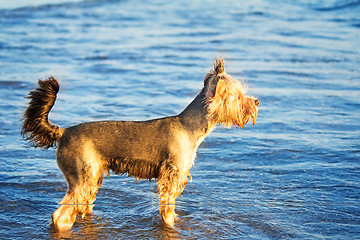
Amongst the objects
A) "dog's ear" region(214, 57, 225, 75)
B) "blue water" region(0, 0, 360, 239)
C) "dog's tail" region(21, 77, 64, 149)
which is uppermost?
"dog's ear" region(214, 57, 225, 75)

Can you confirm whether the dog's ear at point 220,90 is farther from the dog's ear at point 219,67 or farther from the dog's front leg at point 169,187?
the dog's front leg at point 169,187

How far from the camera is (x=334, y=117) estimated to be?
9.97m

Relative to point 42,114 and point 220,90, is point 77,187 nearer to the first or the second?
point 42,114

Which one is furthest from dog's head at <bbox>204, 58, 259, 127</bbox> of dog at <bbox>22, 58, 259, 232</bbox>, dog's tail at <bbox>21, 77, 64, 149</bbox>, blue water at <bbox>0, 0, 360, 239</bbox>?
dog's tail at <bbox>21, 77, 64, 149</bbox>

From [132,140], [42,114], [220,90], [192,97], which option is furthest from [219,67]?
[192,97]

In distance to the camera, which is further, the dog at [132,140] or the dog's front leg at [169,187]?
the dog's front leg at [169,187]

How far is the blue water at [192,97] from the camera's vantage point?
631 centimetres

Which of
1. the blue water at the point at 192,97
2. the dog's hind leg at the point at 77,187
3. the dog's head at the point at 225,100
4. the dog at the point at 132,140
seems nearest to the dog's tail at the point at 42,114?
the dog at the point at 132,140

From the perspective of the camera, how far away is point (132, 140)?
5742mm

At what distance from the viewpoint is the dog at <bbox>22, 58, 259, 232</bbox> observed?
5617 millimetres

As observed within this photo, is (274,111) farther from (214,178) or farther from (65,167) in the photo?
(65,167)

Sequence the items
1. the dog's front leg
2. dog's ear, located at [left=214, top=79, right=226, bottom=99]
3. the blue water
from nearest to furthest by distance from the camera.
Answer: dog's ear, located at [left=214, top=79, right=226, bottom=99] < the dog's front leg < the blue water

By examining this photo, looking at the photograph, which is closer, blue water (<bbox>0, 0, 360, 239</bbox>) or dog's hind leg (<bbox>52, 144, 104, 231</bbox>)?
dog's hind leg (<bbox>52, 144, 104, 231</bbox>)

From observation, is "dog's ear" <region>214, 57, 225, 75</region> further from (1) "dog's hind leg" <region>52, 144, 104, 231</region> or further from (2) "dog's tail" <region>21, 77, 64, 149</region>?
(2) "dog's tail" <region>21, 77, 64, 149</region>
